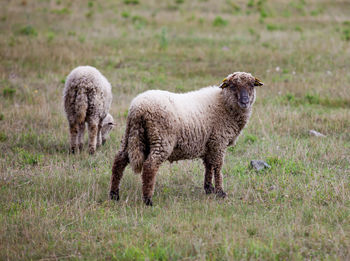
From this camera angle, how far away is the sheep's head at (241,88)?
257 inches

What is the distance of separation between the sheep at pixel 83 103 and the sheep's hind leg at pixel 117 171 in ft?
8.00

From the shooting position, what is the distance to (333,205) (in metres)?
5.93

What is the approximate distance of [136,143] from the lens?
5.87 m

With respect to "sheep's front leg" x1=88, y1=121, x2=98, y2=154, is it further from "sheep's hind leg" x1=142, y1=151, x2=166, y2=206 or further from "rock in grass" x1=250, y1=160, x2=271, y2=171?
"rock in grass" x1=250, y1=160, x2=271, y2=171

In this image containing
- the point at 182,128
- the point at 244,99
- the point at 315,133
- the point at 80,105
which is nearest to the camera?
the point at 182,128

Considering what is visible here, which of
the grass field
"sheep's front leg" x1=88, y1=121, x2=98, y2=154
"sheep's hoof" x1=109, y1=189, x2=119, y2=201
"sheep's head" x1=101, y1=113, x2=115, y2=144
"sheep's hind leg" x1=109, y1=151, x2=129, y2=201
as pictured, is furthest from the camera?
"sheep's head" x1=101, y1=113, x2=115, y2=144

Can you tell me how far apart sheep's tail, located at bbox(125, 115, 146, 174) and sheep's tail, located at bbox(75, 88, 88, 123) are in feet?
8.68

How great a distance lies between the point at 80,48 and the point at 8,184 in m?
10.7

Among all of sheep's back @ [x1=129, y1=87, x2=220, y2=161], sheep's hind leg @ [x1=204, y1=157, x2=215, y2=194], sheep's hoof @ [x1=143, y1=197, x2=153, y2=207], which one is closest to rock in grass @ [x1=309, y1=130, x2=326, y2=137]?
sheep's back @ [x1=129, y1=87, x2=220, y2=161]

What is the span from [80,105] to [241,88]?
331 centimetres

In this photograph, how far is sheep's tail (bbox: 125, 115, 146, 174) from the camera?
5.84 m

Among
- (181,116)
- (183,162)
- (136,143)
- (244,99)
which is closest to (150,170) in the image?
(136,143)

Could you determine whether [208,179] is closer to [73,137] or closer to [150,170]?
[150,170]

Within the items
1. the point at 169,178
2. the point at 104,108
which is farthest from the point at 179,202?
the point at 104,108
